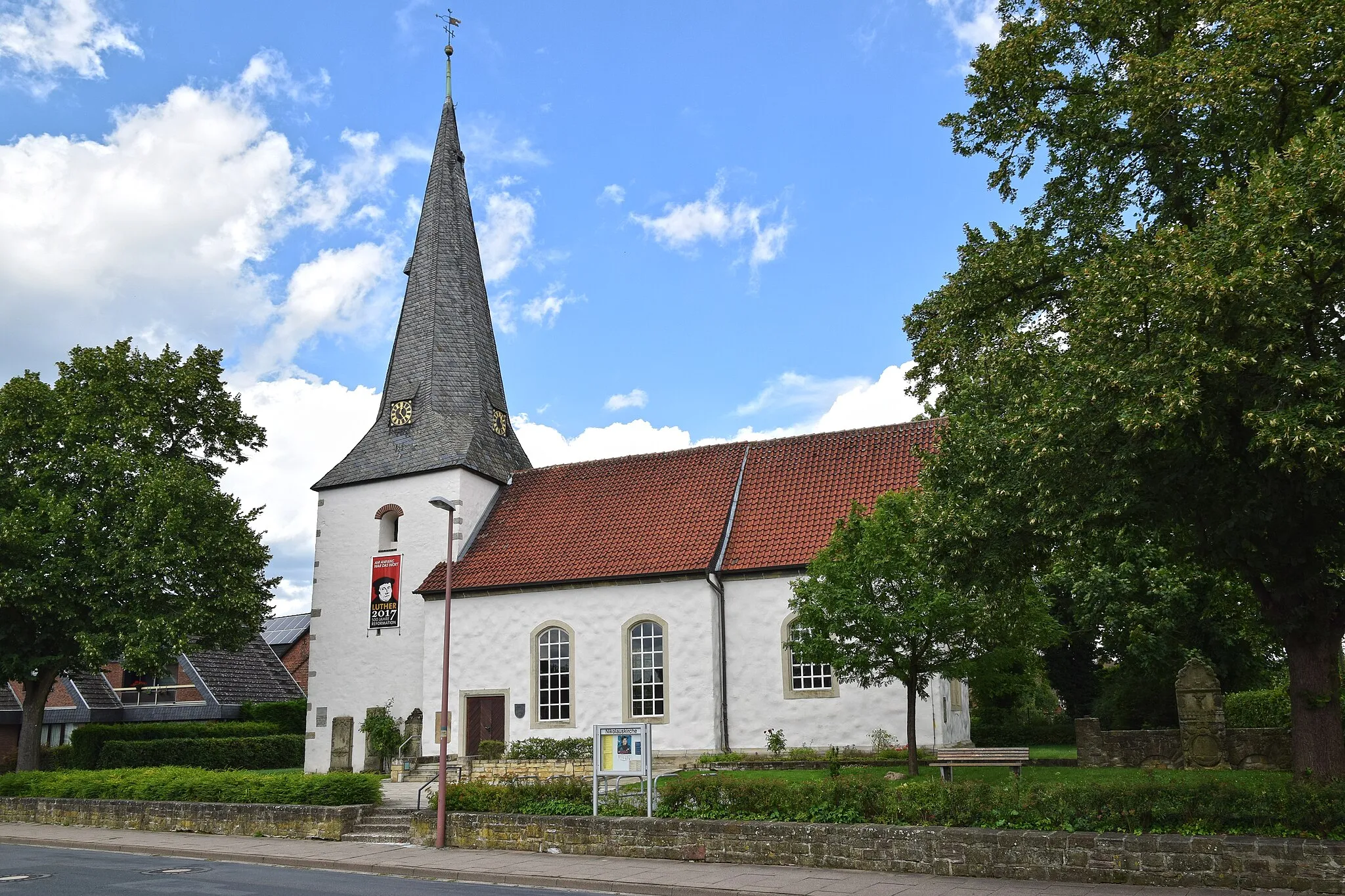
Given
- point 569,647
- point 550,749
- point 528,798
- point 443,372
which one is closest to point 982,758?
point 528,798

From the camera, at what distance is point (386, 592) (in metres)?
32.2

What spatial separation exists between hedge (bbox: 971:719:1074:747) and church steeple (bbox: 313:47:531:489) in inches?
734

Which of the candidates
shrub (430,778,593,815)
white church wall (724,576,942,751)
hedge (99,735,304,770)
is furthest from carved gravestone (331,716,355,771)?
shrub (430,778,593,815)

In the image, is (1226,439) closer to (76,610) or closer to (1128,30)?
(1128,30)

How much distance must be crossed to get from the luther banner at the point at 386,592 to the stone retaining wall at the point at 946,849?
1518 cm

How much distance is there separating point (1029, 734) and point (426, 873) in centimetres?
2563

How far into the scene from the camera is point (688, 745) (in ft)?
87.2

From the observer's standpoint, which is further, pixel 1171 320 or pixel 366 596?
pixel 366 596

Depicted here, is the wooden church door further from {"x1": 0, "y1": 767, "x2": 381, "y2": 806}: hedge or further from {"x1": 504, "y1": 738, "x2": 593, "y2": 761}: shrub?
{"x1": 0, "y1": 767, "x2": 381, "y2": 806}: hedge

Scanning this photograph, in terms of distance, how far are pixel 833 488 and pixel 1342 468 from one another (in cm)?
1845

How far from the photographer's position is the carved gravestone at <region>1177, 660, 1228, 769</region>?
20.7 metres

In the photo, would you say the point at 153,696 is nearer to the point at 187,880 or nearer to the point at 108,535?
the point at 108,535

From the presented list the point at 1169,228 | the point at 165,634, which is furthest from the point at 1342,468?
the point at 165,634

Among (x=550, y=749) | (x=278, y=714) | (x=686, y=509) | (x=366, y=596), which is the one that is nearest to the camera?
(x=550, y=749)
